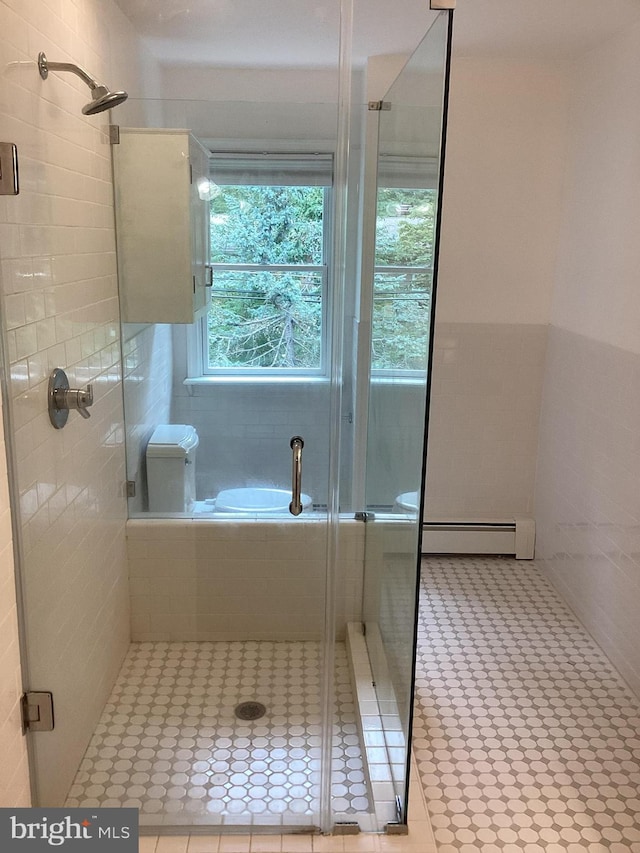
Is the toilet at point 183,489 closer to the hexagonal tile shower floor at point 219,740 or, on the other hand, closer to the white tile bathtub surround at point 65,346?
the white tile bathtub surround at point 65,346

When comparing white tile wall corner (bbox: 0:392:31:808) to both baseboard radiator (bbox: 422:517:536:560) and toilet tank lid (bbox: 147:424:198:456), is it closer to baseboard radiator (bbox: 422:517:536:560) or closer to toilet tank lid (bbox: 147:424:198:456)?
toilet tank lid (bbox: 147:424:198:456)

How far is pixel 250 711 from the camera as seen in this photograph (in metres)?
2.32

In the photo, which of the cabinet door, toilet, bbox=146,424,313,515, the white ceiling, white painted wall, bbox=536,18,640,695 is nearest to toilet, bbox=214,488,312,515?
toilet, bbox=146,424,313,515

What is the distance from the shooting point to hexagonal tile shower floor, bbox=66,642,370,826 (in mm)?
1988

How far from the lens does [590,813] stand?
203cm

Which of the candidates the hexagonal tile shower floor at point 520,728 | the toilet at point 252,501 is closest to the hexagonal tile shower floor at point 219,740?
the hexagonal tile shower floor at point 520,728

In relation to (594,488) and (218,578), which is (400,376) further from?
(594,488)

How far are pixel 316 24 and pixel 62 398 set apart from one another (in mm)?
1359

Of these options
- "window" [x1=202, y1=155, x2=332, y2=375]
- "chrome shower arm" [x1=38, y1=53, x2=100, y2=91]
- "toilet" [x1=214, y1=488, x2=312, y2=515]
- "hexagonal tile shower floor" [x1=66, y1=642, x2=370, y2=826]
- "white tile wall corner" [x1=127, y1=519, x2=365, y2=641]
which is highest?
"chrome shower arm" [x1=38, y1=53, x2=100, y2=91]

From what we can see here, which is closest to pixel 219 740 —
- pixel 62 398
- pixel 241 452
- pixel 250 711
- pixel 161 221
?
pixel 250 711

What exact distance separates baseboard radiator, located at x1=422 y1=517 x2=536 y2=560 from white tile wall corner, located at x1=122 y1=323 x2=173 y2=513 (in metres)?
1.60

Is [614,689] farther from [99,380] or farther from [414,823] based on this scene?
[99,380]

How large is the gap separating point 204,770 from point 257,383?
119cm

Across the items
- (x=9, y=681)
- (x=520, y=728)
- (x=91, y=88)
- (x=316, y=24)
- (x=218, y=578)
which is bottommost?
(x=520, y=728)
